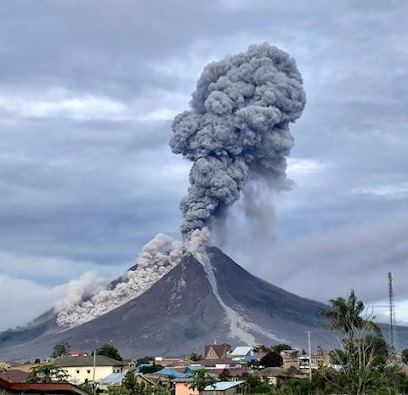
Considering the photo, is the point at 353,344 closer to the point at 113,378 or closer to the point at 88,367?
the point at 113,378

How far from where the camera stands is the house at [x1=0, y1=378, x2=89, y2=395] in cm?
1653

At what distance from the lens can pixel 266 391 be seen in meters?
68.1

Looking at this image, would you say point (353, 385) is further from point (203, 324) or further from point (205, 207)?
point (203, 324)

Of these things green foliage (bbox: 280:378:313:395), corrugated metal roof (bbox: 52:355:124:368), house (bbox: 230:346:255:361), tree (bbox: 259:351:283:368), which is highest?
house (bbox: 230:346:255:361)

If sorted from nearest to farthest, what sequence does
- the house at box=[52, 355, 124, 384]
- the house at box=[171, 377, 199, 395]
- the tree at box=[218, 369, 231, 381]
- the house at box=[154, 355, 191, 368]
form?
the house at box=[171, 377, 199, 395], the tree at box=[218, 369, 231, 381], the house at box=[52, 355, 124, 384], the house at box=[154, 355, 191, 368]

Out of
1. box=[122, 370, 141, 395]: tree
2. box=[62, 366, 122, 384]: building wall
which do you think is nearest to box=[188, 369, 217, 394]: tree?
box=[122, 370, 141, 395]: tree

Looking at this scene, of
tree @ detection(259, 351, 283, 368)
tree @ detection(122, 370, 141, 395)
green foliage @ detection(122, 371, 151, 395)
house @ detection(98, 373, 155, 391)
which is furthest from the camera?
tree @ detection(259, 351, 283, 368)

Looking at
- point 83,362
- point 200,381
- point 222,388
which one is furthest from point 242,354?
point 200,381

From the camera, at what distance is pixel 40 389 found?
16.7m

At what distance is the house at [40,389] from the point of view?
54.2ft

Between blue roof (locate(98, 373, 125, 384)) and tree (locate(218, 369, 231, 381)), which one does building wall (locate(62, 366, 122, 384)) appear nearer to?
blue roof (locate(98, 373, 125, 384))

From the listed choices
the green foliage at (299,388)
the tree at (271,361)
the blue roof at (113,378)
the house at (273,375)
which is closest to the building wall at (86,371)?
the blue roof at (113,378)

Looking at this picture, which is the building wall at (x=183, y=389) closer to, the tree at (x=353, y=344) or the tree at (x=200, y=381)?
the tree at (x=200, y=381)

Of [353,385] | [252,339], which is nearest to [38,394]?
[353,385]
